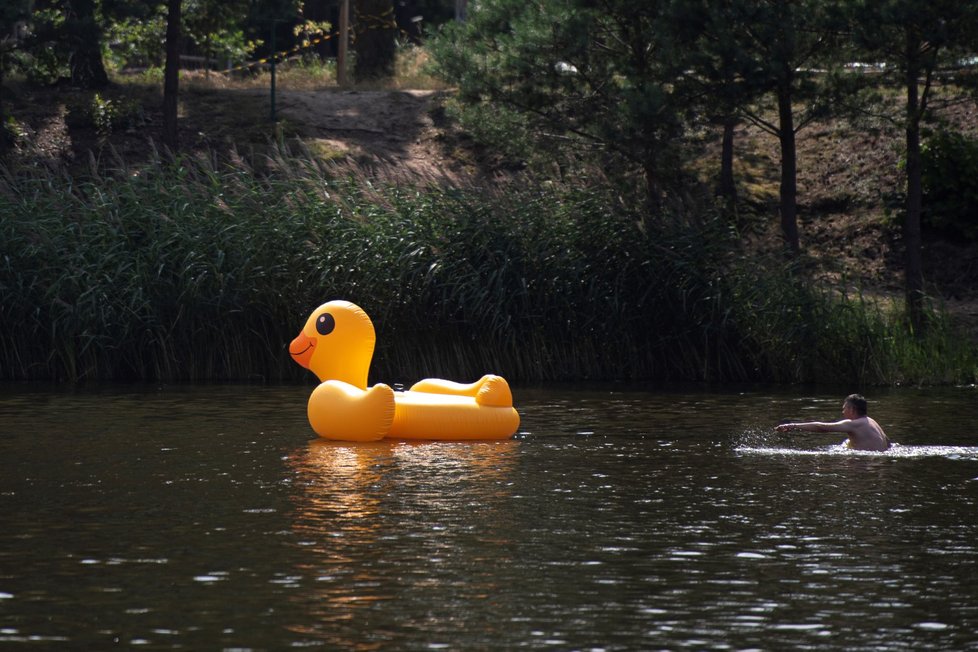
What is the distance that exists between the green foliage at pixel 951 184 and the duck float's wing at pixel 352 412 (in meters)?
15.4

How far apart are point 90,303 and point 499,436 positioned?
7400 millimetres

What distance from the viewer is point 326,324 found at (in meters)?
15.0

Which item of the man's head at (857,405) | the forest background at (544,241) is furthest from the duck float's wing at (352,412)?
the forest background at (544,241)

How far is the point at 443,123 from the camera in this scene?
109 ft

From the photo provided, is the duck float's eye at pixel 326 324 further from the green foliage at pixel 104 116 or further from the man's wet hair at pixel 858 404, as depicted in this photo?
the green foliage at pixel 104 116

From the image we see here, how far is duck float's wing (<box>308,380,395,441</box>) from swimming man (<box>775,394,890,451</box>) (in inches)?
135

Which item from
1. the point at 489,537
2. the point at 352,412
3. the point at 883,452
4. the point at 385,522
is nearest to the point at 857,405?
the point at 883,452

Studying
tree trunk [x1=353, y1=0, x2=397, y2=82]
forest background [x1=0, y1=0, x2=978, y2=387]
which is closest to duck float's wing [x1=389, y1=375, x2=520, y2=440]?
forest background [x1=0, y1=0, x2=978, y2=387]

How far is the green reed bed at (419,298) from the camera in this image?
65.0ft

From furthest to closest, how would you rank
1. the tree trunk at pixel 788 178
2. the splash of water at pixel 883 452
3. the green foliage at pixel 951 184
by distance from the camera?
the green foliage at pixel 951 184, the tree trunk at pixel 788 178, the splash of water at pixel 883 452

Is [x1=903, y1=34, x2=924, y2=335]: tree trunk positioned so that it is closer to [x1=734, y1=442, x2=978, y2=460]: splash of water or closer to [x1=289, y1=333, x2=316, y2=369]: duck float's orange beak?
[x1=734, y1=442, x2=978, y2=460]: splash of water

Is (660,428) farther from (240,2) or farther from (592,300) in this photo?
(240,2)

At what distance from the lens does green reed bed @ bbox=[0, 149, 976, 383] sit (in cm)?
1980

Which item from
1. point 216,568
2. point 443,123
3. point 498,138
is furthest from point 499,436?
point 443,123
